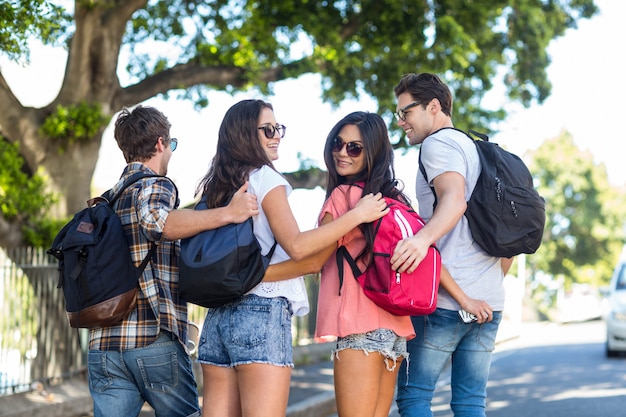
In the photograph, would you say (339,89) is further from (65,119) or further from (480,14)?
(65,119)

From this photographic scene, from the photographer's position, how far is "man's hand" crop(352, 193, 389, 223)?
3467 mm

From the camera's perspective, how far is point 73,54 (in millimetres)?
11289

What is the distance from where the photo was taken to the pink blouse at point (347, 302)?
11.6 ft

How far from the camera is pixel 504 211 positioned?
3.81 m

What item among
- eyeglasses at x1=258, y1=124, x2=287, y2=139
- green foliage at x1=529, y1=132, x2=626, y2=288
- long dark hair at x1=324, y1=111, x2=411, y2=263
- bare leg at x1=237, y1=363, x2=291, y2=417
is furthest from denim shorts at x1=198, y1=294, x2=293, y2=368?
green foliage at x1=529, y1=132, x2=626, y2=288

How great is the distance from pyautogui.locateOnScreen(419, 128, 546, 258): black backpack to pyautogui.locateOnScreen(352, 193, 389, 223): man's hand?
547 mm

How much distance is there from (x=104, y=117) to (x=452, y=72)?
557 centimetres

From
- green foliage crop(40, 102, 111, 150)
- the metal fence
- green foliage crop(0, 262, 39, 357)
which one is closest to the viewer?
the metal fence

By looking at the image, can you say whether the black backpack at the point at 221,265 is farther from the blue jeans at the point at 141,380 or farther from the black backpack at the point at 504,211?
the black backpack at the point at 504,211

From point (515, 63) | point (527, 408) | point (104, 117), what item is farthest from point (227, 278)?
point (515, 63)

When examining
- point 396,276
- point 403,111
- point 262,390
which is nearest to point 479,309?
point 396,276

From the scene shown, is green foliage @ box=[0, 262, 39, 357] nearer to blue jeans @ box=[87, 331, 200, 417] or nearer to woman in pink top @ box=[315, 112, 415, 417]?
blue jeans @ box=[87, 331, 200, 417]

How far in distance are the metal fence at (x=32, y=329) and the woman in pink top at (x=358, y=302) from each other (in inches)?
Result: 228

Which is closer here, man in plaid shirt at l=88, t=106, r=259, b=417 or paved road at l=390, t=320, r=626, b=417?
man in plaid shirt at l=88, t=106, r=259, b=417
